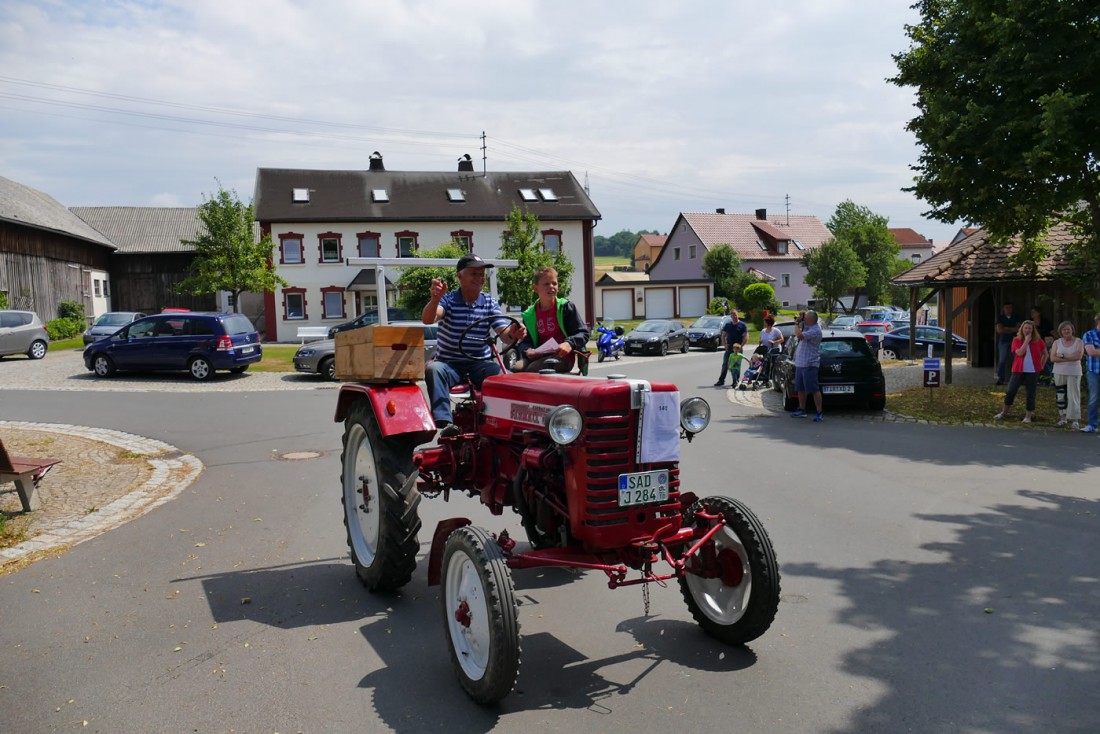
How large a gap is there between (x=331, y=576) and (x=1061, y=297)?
18.9 metres

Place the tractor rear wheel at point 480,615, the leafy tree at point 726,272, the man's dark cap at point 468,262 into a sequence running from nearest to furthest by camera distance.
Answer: the tractor rear wheel at point 480,615 → the man's dark cap at point 468,262 → the leafy tree at point 726,272

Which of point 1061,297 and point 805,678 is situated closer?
point 805,678

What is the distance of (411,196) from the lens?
45844 mm

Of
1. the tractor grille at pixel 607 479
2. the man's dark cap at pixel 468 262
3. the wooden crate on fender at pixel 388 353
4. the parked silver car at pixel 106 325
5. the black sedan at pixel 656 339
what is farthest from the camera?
the black sedan at pixel 656 339

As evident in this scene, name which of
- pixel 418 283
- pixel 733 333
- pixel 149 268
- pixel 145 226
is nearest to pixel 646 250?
pixel 145 226

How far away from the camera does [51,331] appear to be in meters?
35.6

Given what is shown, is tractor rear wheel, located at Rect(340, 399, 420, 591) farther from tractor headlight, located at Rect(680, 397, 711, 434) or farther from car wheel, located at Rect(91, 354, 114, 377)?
car wheel, located at Rect(91, 354, 114, 377)

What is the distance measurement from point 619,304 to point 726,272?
307 inches

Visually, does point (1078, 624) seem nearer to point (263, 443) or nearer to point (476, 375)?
point (476, 375)

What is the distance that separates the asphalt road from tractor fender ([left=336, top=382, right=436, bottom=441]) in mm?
1113

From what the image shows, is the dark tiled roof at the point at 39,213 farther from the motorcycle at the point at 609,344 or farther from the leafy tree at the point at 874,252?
the leafy tree at the point at 874,252

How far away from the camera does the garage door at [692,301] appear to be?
5972cm

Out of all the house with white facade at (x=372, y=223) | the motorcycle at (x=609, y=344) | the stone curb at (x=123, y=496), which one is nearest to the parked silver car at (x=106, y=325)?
the house with white facade at (x=372, y=223)

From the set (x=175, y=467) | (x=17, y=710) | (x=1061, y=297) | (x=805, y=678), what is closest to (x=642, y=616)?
(x=805, y=678)
